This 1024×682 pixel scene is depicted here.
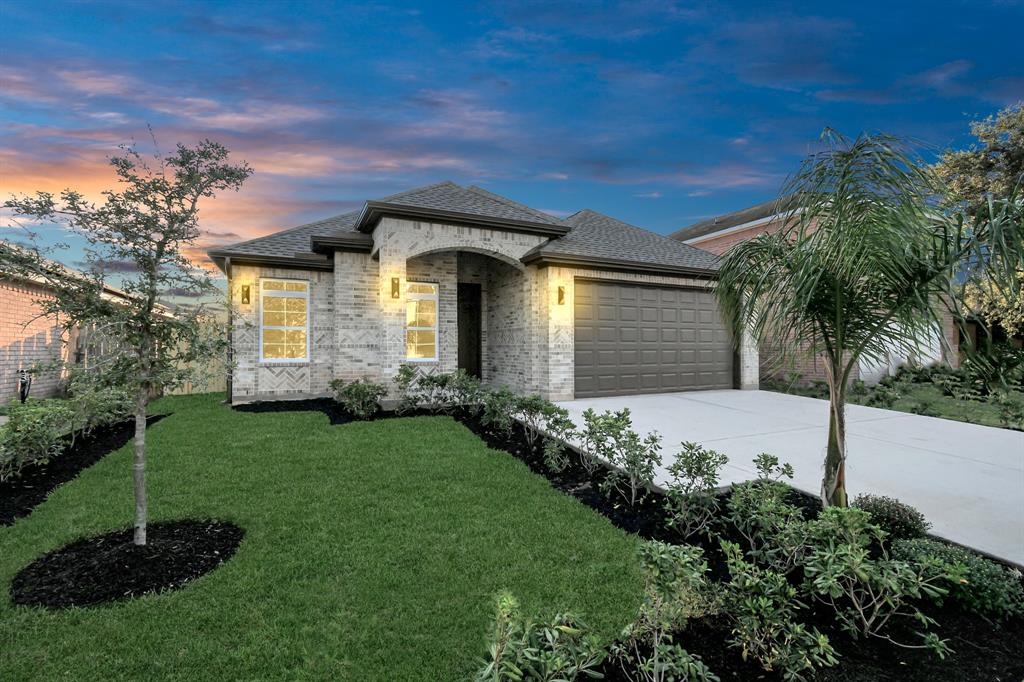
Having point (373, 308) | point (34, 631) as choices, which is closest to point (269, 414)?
point (373, 308)

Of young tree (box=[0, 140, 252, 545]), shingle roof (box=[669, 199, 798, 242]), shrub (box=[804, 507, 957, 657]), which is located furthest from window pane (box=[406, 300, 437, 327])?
shingle roof (box=[669, 199, 798, 242])

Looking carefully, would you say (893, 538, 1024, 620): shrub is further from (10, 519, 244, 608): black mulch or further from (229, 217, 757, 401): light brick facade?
(229, 217, 757, 401): light brick facade

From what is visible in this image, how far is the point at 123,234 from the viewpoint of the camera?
11.0ft

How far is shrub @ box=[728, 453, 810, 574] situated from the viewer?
9.70ft

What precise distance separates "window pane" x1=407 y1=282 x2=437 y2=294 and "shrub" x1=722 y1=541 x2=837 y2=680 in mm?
9551

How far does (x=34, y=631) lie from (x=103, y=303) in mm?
2077

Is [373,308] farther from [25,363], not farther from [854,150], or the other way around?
[854,150]

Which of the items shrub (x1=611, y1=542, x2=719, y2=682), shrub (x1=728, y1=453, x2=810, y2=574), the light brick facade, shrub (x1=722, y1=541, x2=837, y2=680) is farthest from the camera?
the light brick facade

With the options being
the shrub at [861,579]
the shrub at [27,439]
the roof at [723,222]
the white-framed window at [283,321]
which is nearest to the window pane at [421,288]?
the white-framed window at [283,321]

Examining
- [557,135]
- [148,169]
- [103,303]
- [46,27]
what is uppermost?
[557,135]

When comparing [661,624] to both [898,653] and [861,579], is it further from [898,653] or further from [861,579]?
[898,653]

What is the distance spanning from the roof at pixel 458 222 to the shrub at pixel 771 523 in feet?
23.1

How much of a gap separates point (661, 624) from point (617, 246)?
10.7 metres

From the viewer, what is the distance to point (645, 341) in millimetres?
11438
